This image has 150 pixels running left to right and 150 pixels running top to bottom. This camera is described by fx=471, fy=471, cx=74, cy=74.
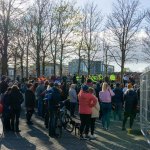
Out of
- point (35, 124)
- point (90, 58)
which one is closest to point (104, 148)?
point (35, 124)

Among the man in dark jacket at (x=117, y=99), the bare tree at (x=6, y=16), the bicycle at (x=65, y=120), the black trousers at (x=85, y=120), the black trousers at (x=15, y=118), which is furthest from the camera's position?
the bare tree at (x=6, y=16)

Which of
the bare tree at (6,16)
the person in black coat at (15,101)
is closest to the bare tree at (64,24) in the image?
the bare tree at (6,16)

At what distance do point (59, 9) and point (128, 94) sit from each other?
29.6 m

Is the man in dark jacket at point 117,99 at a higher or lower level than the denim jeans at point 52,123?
higher

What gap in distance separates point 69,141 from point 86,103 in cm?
141

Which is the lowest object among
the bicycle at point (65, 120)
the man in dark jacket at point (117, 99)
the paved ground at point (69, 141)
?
the paved ground at point (69, 141)

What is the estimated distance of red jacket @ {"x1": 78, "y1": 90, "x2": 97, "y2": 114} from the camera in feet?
52.2

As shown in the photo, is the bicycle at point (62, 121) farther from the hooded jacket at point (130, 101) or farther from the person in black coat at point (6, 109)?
the hooded jacket at point (130, 101)

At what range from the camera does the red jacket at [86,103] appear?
15.9 meters

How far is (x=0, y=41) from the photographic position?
39531 millimetres

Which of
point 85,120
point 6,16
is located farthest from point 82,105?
point 6,16

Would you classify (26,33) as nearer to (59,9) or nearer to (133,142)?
(59,9)

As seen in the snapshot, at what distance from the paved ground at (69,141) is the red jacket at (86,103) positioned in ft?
3.35

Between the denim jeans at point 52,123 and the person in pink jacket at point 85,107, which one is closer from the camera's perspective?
the person in pink jacket at point 85,107
